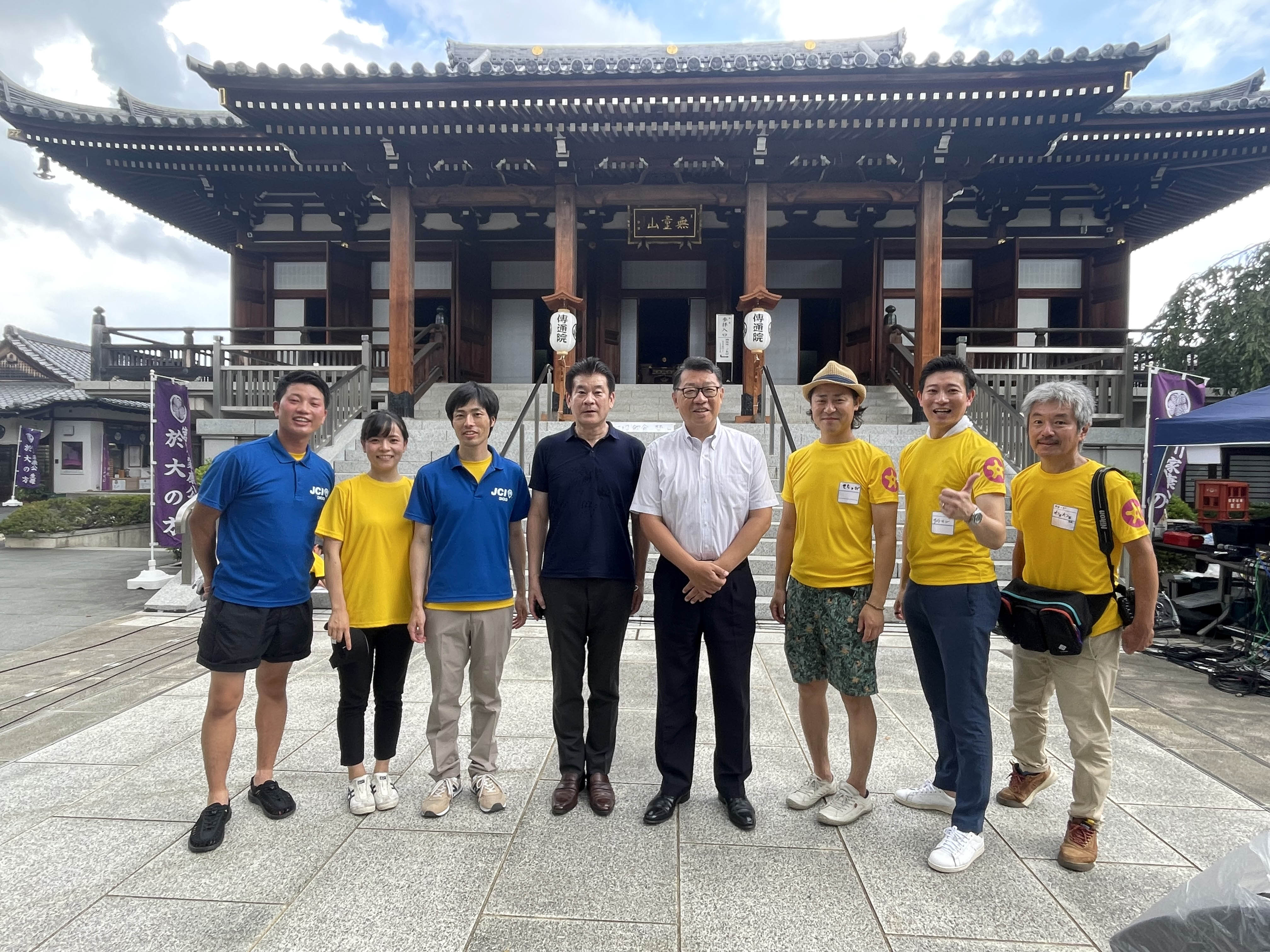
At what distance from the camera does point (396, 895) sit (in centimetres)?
199

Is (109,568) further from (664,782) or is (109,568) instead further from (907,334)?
(907,334)

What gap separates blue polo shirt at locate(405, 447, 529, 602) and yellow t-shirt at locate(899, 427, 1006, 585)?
160 cm

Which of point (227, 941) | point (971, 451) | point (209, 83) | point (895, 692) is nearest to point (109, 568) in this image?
point (209, 83)

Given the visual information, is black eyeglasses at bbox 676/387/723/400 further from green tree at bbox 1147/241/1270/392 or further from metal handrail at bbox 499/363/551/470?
green tree at bbox 1147/241/1270/392

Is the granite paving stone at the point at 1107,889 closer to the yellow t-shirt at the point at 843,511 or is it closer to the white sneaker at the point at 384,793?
the yellow t-shirt at the point at 843,511

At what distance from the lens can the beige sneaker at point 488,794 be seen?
251 centimetres

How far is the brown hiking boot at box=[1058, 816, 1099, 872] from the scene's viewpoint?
7.10 feet

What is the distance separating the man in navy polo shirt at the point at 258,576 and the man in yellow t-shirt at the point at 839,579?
1.95m

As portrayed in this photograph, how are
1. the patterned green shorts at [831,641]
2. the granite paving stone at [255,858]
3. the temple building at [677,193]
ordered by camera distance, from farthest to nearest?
the temple building at [677,193]
the patterned green shorts at [831,641]
the granite paving stone at [255,858]

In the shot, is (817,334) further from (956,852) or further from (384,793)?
(384,793)

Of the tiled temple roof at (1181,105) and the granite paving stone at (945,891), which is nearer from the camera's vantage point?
the granite paving stone at (945,891)

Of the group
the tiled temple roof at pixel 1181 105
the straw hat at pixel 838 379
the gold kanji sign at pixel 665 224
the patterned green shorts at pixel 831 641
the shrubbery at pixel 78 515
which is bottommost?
the shrubbery at pixel 78 515

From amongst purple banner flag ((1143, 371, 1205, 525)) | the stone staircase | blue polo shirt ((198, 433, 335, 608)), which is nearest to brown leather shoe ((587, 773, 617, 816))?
blue polo shirt ((198, 433, 335, 608))

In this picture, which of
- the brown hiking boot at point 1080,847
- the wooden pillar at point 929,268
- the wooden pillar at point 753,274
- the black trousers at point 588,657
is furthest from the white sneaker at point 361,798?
the wooden pillar at point 929,268
